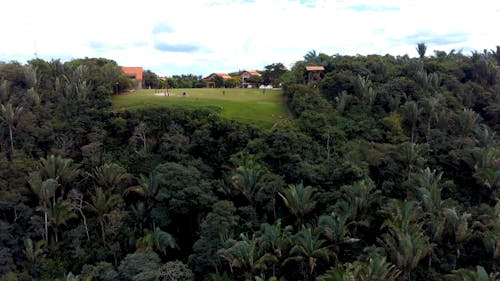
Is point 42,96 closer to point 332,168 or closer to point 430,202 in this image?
point 332,168

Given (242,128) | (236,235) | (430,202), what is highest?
(242,128)

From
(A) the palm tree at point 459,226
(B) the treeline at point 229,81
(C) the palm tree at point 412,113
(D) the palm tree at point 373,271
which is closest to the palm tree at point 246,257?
(D) the palm tree at point 373,271

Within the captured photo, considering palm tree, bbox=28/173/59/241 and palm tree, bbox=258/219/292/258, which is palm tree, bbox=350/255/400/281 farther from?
palm tree, bbox=28/173/59/241

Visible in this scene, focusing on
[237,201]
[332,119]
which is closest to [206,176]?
[237,201]

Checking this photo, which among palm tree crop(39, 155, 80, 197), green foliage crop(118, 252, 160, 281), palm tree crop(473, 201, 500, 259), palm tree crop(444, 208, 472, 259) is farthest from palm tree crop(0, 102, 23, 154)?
A: palm tree crop(473, 201, 500, 259)

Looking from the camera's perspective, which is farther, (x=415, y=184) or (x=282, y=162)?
(x=282, y=162)
